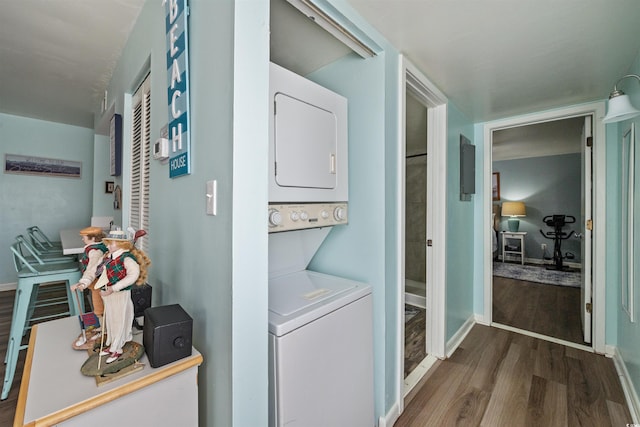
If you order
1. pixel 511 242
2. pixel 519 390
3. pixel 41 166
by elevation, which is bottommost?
pixel 519 390

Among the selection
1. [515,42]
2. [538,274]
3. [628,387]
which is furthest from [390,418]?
[538,274]

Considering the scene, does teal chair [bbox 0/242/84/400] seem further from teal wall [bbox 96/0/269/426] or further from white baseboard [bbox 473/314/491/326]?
white baseboard [bbox 473/314/491/326]

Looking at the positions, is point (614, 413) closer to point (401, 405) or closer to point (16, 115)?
point (401, 405)

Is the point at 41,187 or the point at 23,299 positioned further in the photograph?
the point at 41,187

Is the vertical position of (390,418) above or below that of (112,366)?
below

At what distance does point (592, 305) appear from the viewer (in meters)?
2.55

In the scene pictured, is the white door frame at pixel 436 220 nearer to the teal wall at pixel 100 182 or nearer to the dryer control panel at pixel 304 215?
the dryer control panel at pixel 304 215

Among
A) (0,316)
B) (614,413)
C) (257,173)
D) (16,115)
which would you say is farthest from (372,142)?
(16,115)

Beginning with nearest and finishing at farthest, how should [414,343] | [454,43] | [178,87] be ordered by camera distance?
[178,87] < [454,43] < [414,343]

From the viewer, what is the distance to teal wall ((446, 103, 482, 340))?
2541mm

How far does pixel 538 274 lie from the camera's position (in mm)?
5168

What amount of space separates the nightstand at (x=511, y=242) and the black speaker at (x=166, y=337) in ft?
23.1

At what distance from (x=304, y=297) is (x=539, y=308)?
3.70 metres

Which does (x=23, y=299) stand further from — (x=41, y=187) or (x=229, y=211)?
(x=41, y=187)
